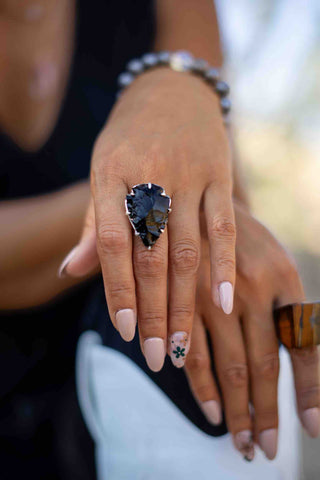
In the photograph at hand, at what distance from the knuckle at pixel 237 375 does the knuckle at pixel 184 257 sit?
0.87 ft

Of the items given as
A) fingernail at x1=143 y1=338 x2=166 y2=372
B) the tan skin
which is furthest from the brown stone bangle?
fingernail at x1=143 y1=338 x2=166 y2=372

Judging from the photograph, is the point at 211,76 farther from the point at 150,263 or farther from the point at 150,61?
the point at 150,263

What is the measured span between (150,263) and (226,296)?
154 mm

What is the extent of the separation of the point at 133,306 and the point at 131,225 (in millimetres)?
141

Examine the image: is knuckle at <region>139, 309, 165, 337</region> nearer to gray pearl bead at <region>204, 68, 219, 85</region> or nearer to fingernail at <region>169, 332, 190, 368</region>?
fingernail at <region>169, 332, 190, 368</region>

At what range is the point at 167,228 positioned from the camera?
784mm

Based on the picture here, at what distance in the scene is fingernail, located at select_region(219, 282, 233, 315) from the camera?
0.77m

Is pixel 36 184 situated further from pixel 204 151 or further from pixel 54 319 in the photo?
pixel 204 151

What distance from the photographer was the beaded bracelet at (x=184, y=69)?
119cm

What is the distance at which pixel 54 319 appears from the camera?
149 cm

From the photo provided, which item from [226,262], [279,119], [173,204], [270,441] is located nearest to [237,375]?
[270,441]

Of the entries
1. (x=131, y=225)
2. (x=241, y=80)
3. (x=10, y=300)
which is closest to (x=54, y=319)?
(x=10, y=300)

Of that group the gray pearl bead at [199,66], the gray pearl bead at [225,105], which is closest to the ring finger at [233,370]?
the gray pearl bead at [225,105]

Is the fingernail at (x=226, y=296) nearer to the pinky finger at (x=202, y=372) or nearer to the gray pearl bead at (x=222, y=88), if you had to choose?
the pinky finger at (x=202, y=372)
